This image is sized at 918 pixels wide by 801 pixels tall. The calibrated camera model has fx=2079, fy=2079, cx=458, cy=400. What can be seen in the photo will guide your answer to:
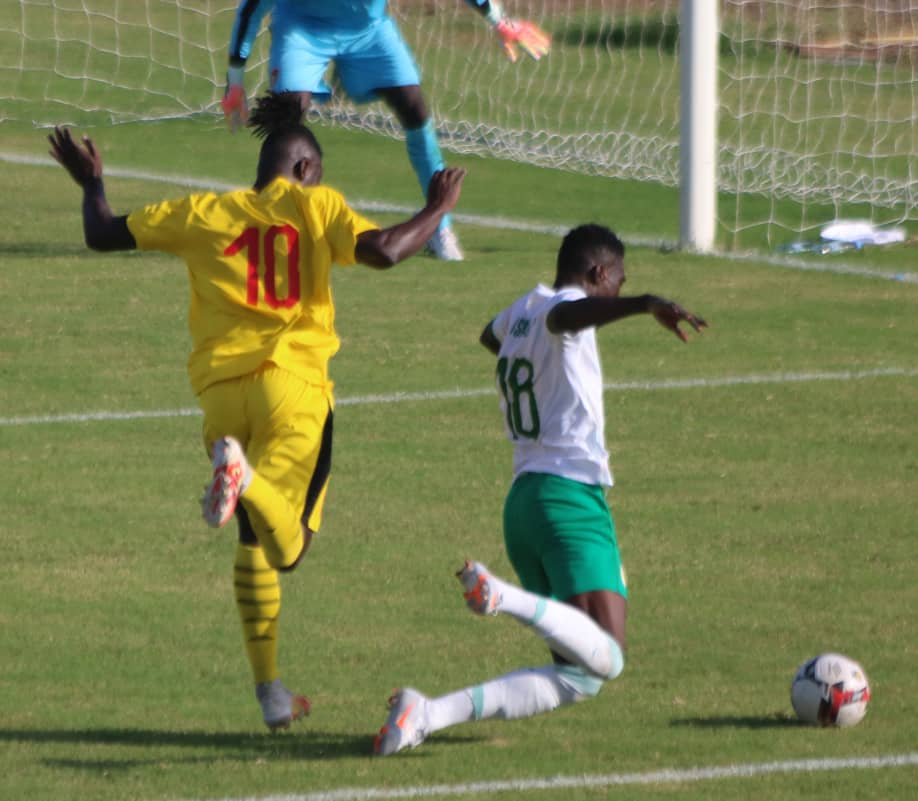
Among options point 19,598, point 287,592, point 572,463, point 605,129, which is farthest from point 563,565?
point 605,129

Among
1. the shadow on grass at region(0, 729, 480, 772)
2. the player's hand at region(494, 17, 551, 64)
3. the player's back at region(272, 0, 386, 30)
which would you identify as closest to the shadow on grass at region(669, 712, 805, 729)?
the shadow on grass at region(0, 729, 480, 772)

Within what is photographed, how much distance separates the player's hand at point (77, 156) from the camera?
6070 millimetres

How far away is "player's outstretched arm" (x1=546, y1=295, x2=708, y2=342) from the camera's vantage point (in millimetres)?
5223

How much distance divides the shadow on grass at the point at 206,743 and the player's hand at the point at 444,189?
58.9 inches

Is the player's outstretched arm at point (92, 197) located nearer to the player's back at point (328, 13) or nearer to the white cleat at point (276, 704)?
the white cleat at point (276, 704)

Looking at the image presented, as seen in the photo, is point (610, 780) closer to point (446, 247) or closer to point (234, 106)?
point (234, 106)

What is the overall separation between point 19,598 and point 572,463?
235 cm

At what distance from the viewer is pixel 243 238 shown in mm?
5977

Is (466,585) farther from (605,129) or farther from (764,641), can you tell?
(605,129)

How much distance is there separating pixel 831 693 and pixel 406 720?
4.10 feet

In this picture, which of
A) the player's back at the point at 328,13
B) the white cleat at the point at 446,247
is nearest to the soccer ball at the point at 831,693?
the player's back at the point at 328,13

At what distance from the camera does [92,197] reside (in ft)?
20.0

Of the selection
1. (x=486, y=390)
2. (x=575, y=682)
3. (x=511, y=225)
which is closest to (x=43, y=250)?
(x=511, y=225)

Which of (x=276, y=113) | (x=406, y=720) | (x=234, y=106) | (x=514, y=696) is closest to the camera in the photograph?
(x=406, y=720)
